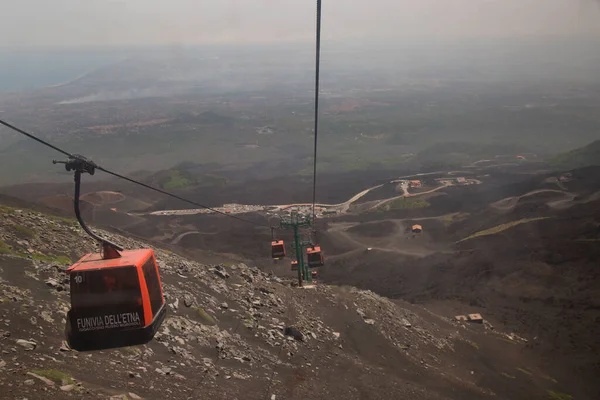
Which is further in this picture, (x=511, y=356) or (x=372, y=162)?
(x=372, y=162)

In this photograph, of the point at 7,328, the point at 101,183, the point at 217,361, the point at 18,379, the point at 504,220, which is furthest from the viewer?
the point at 101,183

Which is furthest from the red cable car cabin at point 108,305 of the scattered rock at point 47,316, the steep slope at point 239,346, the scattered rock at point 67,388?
the scattered rock at point 47,316

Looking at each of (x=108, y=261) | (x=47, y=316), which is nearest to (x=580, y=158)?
(x=47, y=316)

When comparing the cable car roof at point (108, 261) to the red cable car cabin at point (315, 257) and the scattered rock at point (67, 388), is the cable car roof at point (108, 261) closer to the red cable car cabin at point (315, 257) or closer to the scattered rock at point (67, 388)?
the scattered rock at point (67, 388)

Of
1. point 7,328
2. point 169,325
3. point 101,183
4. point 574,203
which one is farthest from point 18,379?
point 101,183

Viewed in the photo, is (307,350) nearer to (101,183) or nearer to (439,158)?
(101,183)

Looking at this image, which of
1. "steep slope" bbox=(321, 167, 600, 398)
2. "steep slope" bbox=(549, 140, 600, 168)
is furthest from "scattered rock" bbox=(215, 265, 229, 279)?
"steep slope" bbox=(549, 140, 600, 168)
